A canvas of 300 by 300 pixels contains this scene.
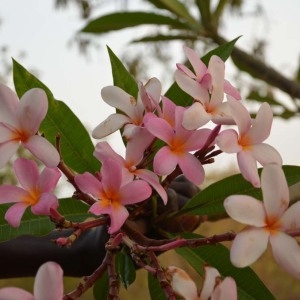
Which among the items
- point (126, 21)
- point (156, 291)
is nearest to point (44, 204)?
point (156, 291)

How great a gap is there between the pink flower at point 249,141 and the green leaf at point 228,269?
0.18 meters

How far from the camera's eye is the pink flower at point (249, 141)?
0.41 meters

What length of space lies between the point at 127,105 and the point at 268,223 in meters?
0.15

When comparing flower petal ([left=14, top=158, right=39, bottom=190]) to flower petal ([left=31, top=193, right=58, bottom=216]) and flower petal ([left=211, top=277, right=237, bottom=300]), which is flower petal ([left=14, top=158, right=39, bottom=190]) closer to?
flower petal ([left=31, top=193, right=58, bottom=216])

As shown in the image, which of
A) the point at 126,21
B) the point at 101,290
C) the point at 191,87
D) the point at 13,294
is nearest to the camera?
the point at 13,294

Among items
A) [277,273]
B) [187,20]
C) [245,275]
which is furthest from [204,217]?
[277,273]

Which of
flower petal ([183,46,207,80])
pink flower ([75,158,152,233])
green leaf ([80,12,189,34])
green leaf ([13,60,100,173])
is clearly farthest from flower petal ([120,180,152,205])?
green leaf ([80,12,189,34])

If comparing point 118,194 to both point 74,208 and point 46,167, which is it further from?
point 74,208

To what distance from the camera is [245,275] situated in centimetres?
58

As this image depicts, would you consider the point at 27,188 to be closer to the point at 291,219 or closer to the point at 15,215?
the point at 15,215

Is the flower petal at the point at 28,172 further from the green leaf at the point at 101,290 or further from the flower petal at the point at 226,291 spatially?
the green leaf at the point at 101,290

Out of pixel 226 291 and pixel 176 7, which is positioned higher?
pixel 176 7

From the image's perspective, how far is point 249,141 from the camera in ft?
1.43

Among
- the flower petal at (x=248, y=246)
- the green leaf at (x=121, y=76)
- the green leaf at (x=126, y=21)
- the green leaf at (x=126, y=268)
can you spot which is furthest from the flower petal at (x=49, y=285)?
the green leaf at (x=126, y=21)
